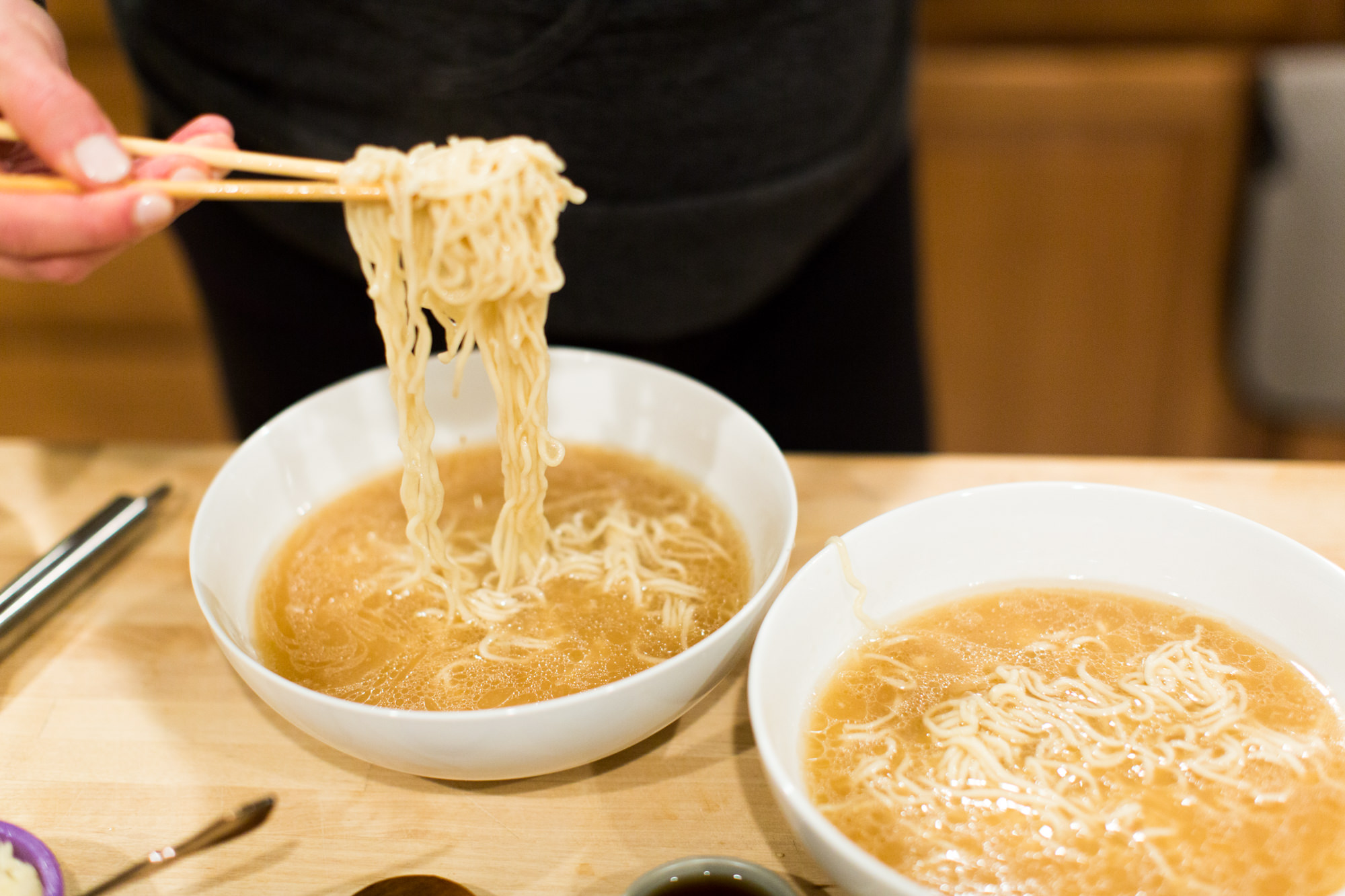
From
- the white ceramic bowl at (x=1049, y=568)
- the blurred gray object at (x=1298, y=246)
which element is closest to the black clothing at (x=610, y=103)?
the white ceramic bowl at (x=1049, y=568)

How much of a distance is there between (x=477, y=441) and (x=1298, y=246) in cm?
274

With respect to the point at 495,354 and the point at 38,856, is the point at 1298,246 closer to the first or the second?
the point at 495,354

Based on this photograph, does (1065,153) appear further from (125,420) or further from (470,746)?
(125,420)

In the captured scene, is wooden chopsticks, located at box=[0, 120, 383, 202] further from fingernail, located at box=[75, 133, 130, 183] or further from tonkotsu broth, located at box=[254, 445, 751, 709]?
tonkotsu broth, located at box=[254, 445, 751, 709]

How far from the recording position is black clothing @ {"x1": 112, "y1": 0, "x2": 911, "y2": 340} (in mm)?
1703

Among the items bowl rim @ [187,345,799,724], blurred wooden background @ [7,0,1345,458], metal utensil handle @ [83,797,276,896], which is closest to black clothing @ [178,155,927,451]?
bowl rim @ [187,345,799,724]

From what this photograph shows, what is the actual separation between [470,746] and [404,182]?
0.69 metres

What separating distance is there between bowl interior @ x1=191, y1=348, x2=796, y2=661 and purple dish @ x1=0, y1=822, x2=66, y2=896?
0.29 m

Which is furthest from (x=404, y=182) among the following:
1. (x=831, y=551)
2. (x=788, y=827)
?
(x=788, y=827)

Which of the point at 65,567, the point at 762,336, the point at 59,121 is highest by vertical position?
the point at 59,121

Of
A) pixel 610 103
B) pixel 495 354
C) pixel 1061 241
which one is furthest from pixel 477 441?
pixel 1061 241

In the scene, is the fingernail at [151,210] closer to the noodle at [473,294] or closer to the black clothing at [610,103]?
the noodle at [473,294]

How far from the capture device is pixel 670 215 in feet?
6.05

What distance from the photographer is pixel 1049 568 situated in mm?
1396
